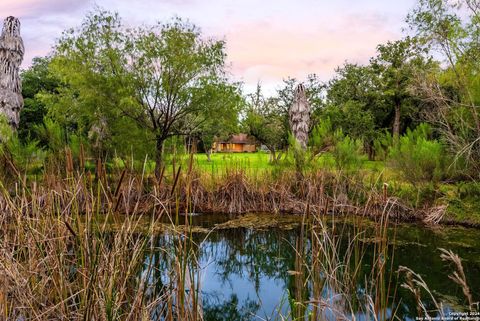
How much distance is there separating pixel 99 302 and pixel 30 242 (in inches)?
23.6

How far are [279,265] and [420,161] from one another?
190 inches

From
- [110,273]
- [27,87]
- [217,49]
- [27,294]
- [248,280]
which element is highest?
[27,87]

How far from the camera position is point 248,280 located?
15.2 ft

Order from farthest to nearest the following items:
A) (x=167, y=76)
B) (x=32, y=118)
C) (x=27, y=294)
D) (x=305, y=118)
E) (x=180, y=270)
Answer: (x=32, y=118), (x=305, y=118), (x=167, y=76), (x=27, y=294), (x=180, y=270)

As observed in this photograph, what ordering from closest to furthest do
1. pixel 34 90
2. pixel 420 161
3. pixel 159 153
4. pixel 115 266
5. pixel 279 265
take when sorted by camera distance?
pixel 115 266 < pixel 279 265 < pixel 420 161 < pixel 159 153 < pixel 34 90

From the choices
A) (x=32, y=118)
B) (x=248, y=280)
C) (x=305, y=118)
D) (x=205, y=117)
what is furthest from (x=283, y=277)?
(x=32, y=118)

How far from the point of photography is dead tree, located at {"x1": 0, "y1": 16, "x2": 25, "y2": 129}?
30.1ft

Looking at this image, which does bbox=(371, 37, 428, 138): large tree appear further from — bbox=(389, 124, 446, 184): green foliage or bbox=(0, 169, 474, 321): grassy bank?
bbox=(0, 169, 474, 321): grassy bank

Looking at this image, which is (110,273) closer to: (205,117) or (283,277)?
(283,277)

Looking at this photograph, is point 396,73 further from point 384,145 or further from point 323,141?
point 323,141

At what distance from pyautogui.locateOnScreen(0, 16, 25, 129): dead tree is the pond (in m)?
5.30

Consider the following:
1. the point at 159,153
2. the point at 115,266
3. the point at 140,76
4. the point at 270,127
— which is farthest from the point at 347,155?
the point at 270,127

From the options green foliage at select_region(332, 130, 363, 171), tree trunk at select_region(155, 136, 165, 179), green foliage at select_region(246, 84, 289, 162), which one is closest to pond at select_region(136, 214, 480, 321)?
tree trunk at select_region(155, 136, 165, 179)

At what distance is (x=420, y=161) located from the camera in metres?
8.24
